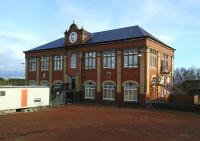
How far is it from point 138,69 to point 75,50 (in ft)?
39.3

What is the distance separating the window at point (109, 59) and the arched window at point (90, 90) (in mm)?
3815

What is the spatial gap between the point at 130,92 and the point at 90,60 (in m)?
8.64

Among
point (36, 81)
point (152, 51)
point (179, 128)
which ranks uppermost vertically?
point (152, 51)

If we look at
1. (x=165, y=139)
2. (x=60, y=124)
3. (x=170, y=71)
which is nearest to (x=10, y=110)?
(x=60, y=124)

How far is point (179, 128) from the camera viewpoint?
64.3 feet

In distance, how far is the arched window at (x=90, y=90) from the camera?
132 ft

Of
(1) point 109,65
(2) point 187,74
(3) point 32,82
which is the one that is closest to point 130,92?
(1) point 109,65

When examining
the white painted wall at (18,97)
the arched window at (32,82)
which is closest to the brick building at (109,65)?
the arched window at (32,82)

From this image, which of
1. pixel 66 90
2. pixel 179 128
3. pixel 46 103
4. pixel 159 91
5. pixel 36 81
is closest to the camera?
pixel 179 128

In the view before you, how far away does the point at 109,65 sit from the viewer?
3844cm

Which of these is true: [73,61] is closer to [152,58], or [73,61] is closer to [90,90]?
[90,90]

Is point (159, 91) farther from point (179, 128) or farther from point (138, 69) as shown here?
point (179, 128)

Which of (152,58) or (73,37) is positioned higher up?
(73,37)

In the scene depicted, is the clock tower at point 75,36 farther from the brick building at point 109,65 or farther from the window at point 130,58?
the window at point 130,58
